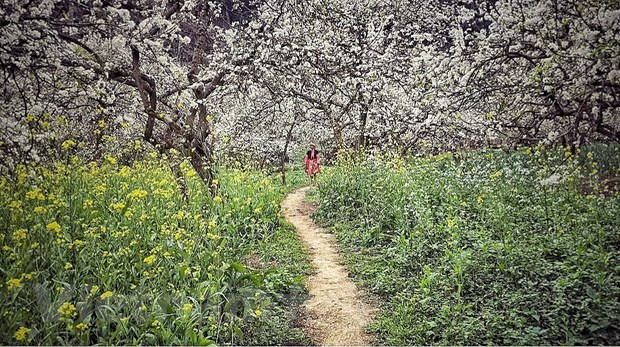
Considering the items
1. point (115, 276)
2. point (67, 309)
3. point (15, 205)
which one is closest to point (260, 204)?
point (115, 276)

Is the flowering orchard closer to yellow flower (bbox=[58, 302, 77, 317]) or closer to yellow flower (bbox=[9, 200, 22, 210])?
yellow flower (bbox=[58, 302, 77, 317])

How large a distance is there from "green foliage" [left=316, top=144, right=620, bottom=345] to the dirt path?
0.22 m

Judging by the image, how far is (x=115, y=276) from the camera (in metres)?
3.82

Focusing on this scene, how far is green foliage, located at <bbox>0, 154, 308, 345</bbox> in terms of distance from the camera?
3.41 meters

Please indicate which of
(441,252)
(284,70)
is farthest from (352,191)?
(441,252)

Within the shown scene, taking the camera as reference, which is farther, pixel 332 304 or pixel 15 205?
pixel 332 304

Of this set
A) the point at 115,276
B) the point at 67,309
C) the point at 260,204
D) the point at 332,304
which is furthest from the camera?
the point at 260,204

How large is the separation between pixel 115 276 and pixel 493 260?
394cm

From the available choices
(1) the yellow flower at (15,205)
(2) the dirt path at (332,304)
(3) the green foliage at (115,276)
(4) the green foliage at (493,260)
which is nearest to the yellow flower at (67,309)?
(3) the green foliage at (115,276)

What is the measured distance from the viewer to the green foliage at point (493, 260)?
4031 mm

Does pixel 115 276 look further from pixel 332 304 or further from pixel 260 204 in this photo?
pixel 260 204

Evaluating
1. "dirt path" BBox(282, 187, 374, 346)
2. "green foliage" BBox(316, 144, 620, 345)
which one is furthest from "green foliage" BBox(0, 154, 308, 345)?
"green foliage" BBox(316, 144, 620, 345)

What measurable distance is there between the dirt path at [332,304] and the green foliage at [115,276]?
260mm

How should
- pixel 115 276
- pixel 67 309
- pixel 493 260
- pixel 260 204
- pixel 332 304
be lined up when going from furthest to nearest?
pixel 260 204
pixel 332 304
pixel 493 260
pixel 115 276
pixel 67 309
